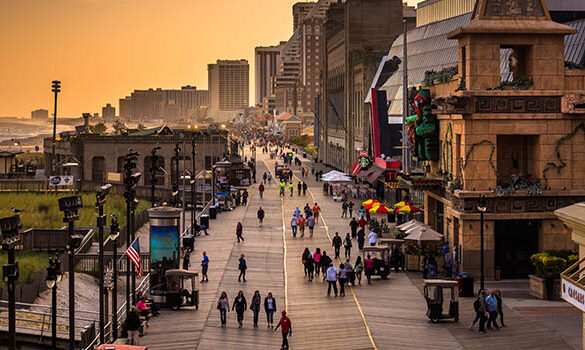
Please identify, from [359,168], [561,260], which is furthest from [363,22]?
[561,260]

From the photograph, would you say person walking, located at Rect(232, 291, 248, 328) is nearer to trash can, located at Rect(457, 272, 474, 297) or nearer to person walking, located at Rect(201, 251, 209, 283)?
person walking, located at Rect(201, 251, 209, 283)

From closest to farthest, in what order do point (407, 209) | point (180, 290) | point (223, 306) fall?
point (223, 306), point (180, 290), point (407, 209)

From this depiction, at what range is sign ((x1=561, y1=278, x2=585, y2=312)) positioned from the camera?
1692 cm

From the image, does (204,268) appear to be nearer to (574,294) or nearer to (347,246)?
(347,246)

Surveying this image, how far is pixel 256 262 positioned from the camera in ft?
141

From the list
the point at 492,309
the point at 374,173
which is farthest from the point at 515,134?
the point at 374,173

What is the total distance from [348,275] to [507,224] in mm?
7521

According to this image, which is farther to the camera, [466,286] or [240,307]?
[466,286]

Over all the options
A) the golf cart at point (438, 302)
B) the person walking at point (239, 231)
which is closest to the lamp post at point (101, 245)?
the golf cart at point (438, 302)

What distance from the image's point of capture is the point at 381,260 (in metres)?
38.5

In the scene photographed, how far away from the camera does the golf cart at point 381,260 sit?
38156mm

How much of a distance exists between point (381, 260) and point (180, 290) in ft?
33.7

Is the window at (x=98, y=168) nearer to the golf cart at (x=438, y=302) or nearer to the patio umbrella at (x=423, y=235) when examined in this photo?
the patio umbrella at (x=423, y=235)

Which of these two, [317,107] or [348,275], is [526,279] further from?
[317,107]
